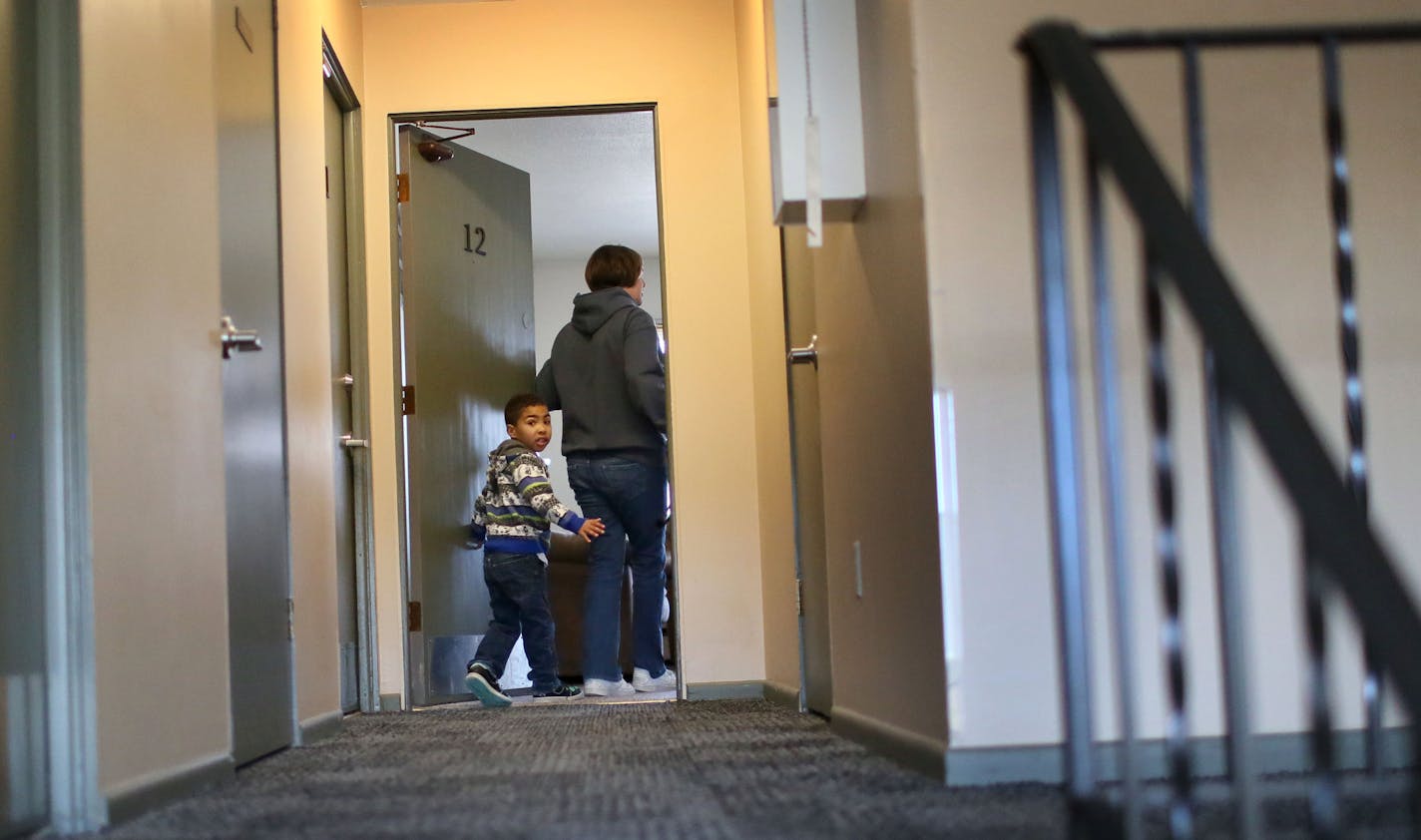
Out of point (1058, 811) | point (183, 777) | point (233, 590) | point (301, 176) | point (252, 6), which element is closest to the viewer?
point (1058, 811)

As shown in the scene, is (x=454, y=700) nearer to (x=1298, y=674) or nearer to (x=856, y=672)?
(x=856, y=672)

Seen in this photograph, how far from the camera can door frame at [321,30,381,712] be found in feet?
14.2

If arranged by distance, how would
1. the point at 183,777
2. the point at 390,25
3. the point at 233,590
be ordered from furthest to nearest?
the point at 390,25 → the point at 233,590 → the point at 183,777

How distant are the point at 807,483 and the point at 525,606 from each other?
4.68 ft

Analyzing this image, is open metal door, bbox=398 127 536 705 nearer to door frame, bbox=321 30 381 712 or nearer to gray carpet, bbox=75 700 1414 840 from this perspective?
door frame, bbox=321 30 381 712

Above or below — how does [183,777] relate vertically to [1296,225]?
below

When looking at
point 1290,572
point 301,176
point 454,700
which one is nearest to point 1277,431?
point 1290,572

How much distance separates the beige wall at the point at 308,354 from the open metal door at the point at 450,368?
0.59 m

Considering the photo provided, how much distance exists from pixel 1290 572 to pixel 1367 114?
0.72 metres

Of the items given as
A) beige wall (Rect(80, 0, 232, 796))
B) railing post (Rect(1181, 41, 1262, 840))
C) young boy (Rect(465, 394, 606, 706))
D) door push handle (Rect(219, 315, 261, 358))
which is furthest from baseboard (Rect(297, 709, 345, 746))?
railing post (Rect(1181, 41, 1262, 840))

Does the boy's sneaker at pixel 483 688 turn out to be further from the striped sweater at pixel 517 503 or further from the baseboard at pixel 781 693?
the baseboard at pixel 781 693

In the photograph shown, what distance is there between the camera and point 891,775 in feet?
7.63

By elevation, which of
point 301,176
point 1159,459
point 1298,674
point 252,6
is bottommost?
point 1298,674

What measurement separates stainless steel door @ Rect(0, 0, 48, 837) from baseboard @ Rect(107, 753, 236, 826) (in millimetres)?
99
